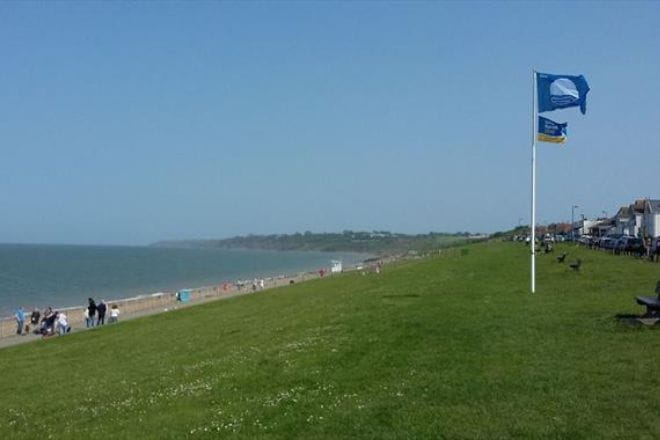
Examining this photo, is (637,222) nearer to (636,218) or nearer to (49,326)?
(636,218)

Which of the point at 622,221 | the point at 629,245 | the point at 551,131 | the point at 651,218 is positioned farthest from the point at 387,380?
the point at 622,221

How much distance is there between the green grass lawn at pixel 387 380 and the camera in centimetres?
880

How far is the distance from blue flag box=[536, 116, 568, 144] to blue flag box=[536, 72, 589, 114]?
1.69 ft

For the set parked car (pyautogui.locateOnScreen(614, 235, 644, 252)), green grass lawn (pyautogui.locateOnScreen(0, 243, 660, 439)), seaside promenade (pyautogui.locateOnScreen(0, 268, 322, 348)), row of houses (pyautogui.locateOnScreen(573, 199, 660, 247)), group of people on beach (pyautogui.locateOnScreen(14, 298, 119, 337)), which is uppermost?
row of houses (pyautogui.locateOnScreen(573, 199, 660, 247))

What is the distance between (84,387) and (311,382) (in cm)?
685

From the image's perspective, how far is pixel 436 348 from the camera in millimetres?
13555

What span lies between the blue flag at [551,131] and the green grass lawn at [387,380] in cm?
583

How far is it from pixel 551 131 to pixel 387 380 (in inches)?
679

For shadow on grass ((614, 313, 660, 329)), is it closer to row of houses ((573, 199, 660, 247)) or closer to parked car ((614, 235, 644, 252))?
parked car ((614, 235, 644, 252))

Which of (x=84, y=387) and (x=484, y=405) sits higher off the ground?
(x=484, y=405)

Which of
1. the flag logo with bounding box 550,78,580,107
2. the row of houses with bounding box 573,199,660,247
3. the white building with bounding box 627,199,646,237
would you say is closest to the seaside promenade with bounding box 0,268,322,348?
the flag logo with bounding box 550,78,580,107

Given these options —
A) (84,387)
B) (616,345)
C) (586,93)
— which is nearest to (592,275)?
(586,93)

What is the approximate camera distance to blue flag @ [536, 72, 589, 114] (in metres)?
25.4

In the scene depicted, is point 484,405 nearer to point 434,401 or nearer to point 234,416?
point 434,401
